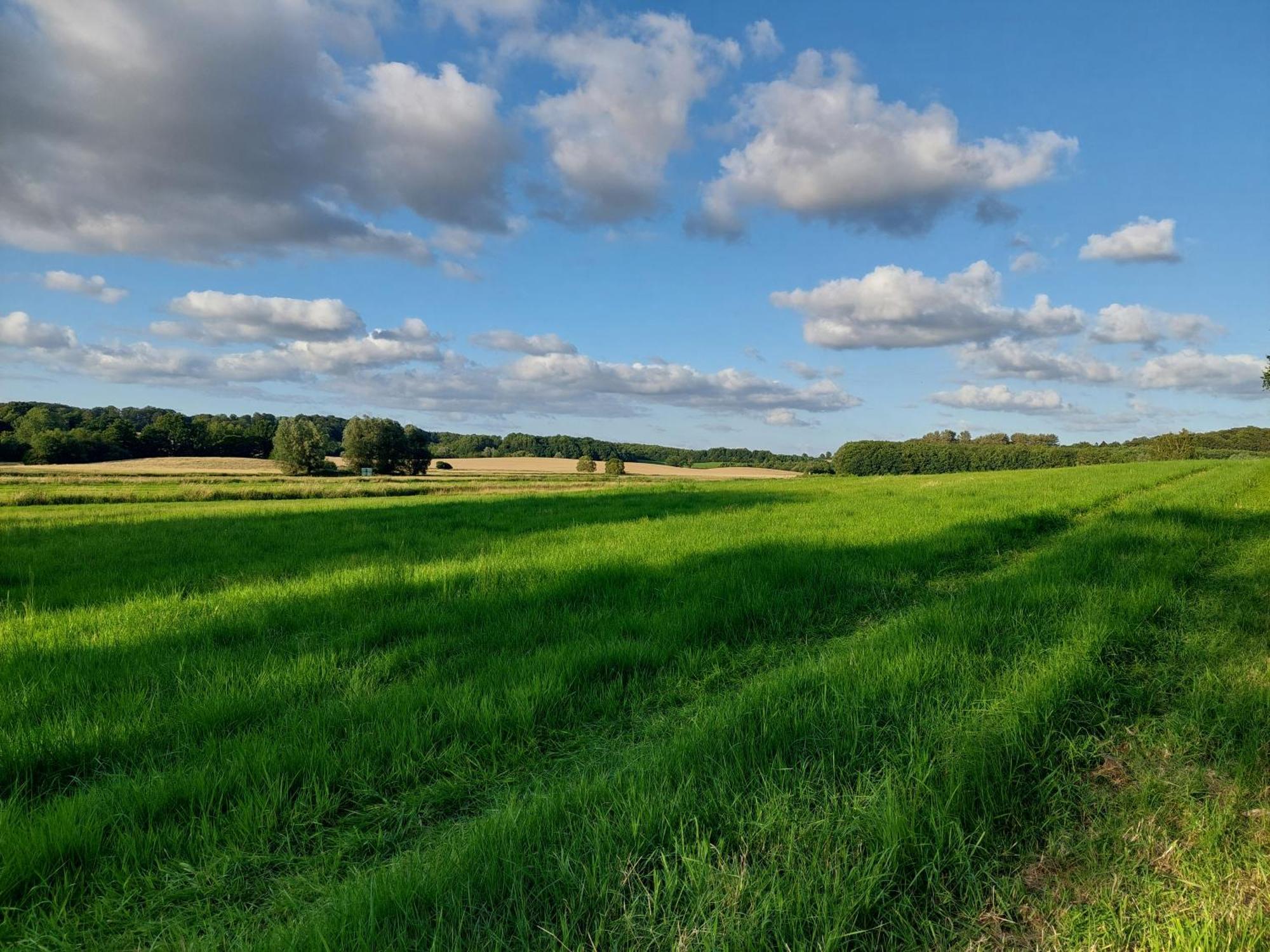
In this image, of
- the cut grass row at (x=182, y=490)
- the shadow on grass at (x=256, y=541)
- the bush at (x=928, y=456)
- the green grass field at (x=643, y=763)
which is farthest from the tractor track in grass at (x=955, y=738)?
the bush at (x=928, y=456)

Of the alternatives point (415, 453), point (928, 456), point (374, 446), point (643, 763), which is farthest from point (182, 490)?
point (928, 456)

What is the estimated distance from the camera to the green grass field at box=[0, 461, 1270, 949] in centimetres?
210

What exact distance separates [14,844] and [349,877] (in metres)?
1.41

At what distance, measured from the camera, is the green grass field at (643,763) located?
210cm

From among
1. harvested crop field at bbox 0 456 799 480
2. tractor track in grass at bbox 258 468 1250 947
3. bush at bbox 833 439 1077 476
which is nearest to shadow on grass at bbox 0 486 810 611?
tractor track in grass at bbox 258 468 1250 947

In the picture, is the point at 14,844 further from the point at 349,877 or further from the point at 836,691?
the point at 836,691

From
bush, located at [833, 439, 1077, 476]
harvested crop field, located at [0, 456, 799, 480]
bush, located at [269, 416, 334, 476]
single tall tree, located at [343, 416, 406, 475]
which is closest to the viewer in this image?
harvested crop field, located at [0, 456, 799, 480]

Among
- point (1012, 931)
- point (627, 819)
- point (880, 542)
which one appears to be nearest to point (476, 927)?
point (627, 819)

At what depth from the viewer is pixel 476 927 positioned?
1970mm

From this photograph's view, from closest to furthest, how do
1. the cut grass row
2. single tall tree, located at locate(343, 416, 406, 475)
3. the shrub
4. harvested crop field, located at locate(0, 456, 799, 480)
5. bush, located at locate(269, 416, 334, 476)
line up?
the cut grass row < harvested crop field, located at locate(0, 456, 799, 480) < the shrub < bush, located at locate(269, 416, 334, 476) < single tall tree, located at locate(343, 416, 406, 475)

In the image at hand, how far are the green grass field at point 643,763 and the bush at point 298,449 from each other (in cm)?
8187

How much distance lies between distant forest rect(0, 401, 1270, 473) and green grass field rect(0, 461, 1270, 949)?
85667 mm

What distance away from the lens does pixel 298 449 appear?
80000mm

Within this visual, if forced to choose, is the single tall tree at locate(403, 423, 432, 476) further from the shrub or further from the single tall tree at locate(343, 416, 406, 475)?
the shrub
